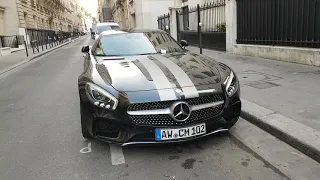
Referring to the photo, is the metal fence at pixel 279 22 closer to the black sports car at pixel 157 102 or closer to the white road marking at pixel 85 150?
the black sports car at pixel 157 102

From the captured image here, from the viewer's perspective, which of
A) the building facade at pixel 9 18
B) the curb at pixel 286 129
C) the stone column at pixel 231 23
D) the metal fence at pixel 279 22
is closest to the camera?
the curb at pixel 286 129

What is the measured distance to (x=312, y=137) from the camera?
3.38 meters

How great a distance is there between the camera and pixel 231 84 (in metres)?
3.64

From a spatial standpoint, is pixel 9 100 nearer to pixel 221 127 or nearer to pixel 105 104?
pixel 105 104

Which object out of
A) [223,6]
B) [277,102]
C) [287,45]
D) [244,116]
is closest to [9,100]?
[244,116]

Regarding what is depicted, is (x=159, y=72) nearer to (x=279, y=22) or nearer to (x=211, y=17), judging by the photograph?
(x=279, y=22)

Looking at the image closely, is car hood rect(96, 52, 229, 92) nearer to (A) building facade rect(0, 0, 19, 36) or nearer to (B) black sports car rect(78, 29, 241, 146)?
(B) black sports car rect(78, 29, 241, 146)

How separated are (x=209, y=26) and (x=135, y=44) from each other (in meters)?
9.72

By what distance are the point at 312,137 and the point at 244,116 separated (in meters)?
1.21

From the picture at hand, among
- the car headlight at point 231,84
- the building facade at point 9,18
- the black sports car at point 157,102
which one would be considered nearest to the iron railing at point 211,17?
the car headlight at point 231,84

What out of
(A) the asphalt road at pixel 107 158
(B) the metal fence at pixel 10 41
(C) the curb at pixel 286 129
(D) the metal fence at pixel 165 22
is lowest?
(A) the asphalt road at pixel 107 158

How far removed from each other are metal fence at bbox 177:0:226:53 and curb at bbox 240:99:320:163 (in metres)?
7.15

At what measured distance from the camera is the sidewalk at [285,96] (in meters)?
3.74

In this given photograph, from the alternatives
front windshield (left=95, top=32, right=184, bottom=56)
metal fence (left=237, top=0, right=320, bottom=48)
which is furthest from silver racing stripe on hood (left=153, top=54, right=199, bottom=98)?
metal fence (left=237, top=0, right=320, bottom=48)
